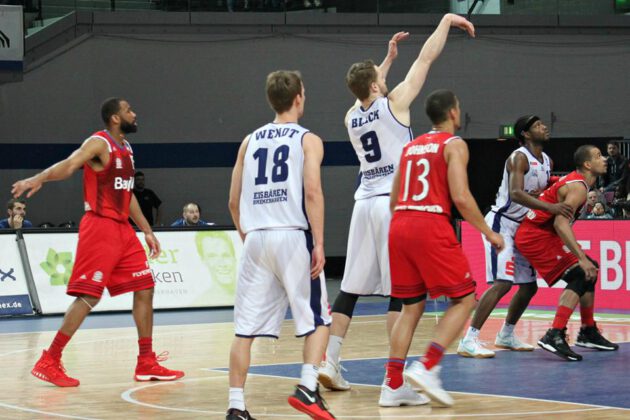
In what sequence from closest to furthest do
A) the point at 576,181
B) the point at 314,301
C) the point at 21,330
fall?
the point at 314,301 < the point at 576,181 < the point at 21,330

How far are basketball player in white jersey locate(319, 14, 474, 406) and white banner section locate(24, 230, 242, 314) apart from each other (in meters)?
8.19

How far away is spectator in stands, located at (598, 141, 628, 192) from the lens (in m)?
20.8

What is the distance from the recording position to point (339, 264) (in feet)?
77.2

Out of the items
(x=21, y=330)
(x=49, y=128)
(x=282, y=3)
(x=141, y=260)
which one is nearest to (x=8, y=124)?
(x=49, y=128)

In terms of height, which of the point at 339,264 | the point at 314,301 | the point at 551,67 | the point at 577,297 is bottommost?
the point at 339,264

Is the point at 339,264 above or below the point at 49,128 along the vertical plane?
below

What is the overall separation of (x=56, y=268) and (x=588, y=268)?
27.4 feet

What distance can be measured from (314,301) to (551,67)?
59.1 feet

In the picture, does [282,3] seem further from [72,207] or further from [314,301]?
[314,301]

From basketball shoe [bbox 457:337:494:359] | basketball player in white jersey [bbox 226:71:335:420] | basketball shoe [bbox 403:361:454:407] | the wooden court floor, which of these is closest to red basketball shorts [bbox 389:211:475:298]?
basketball shoe [bbox 403:361:454:407]

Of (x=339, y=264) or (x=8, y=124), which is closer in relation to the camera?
(x=8, y=124)

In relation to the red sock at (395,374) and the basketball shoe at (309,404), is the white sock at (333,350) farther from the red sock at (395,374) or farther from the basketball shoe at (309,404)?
the basketball shoe at (309,404)

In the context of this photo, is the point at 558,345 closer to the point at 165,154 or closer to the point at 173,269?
the point at 173,269

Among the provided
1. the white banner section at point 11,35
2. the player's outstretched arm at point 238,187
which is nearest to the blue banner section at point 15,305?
the white banner section at point 11,35
